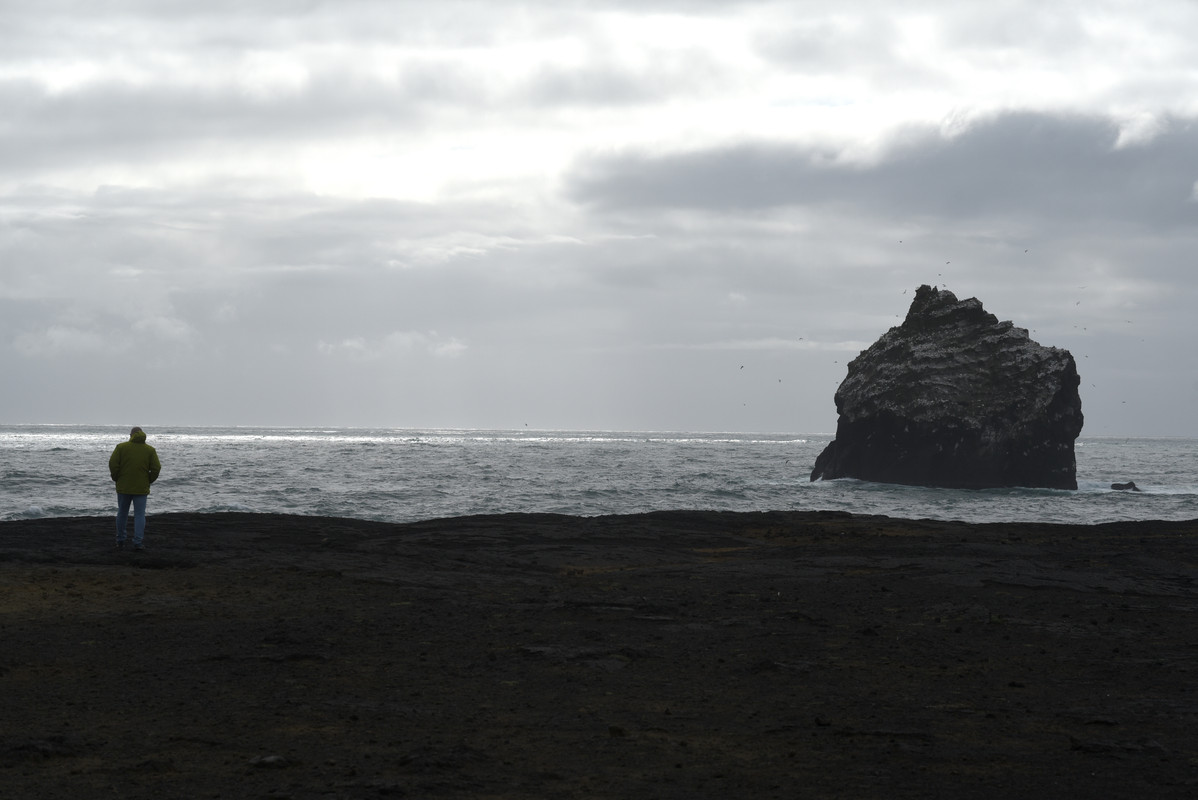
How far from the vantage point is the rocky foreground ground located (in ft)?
23.7

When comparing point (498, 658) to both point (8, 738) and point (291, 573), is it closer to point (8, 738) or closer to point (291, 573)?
point (8, 738)

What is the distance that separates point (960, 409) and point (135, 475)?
5045 centimetres

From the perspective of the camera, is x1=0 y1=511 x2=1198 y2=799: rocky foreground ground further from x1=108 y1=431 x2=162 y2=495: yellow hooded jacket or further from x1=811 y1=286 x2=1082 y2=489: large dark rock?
x1=811 y1=286 x2=1082 y2=489: large dark rock

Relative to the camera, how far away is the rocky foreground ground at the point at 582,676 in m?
7.24

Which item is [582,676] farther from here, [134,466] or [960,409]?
[960,409]

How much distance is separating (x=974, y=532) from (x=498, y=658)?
1952 cm

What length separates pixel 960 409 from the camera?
60312 mm

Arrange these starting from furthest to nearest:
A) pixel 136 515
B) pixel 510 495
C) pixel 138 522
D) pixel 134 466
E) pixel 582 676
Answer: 1. pixel 510 495
2. pixel 136 515
3. pixel 138 522
4. pixel 134 466
5. pixel 582 676

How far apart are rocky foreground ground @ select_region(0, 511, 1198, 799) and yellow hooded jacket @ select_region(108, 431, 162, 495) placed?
1.25 meters

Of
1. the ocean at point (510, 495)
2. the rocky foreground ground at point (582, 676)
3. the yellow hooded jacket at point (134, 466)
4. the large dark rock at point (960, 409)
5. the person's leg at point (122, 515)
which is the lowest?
the ocean at point (510, 495)

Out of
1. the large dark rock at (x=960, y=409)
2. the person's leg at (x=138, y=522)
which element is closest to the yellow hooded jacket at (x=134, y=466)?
the person's leg at (x=138, y=522)

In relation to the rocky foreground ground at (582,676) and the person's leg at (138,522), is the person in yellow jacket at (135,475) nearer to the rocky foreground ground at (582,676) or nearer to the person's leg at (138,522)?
the person's leg at (138,522)

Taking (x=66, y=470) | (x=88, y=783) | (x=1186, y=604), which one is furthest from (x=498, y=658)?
(x=66, y=470)

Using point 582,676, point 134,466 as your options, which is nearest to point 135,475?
point 134,466
